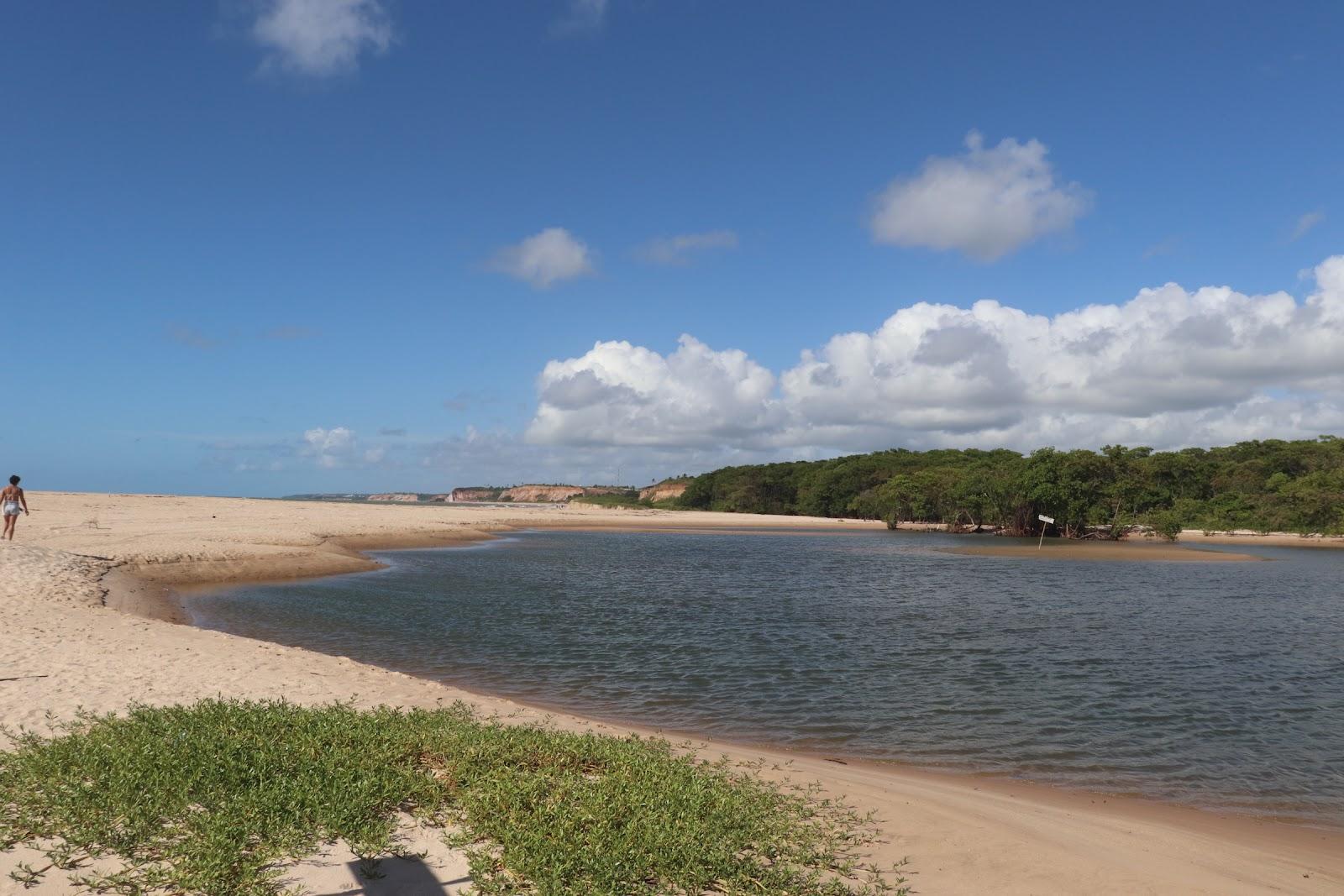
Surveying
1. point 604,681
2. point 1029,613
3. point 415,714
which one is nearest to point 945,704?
point 604,681

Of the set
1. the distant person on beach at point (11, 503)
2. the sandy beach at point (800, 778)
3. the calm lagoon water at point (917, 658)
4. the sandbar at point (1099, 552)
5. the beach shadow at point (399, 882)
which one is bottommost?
the sandbar at point (1099, 552)

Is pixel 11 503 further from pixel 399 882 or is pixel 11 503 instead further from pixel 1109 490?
pixel 1109 490

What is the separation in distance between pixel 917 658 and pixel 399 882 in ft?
52.8

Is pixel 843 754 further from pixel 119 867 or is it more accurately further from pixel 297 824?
pixel 119 867

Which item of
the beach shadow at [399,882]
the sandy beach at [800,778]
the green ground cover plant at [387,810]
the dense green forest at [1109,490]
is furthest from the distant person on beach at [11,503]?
the dense green forest at [1109,490]

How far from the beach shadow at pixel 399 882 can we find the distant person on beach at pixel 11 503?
100 ft

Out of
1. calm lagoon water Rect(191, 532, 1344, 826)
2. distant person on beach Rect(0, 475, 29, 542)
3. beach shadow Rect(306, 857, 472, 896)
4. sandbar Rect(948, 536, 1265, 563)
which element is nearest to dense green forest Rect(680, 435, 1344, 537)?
sandbar Rect(948, 536, 1265, 563)

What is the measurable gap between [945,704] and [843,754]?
13.4 ft

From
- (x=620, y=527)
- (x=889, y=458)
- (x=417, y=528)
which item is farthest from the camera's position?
(x=889, y=458)

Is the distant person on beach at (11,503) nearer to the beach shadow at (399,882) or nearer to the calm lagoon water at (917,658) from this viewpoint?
the calm lagoon water at (917,658)

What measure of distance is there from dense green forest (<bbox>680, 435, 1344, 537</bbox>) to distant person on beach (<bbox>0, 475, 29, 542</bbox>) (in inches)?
3187

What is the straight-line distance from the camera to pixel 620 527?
96.7m

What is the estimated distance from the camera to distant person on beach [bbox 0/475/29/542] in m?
28.7

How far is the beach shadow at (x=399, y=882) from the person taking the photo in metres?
5.73
